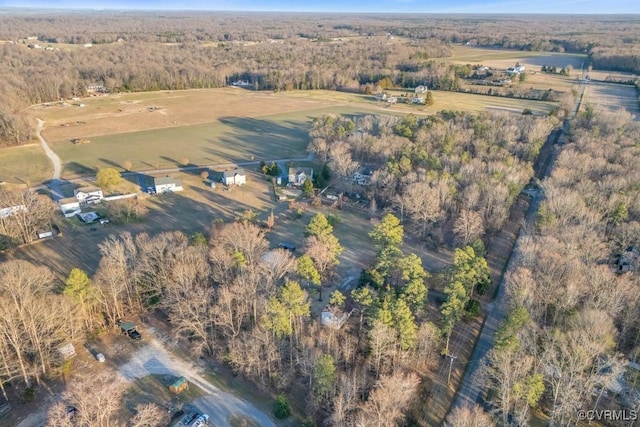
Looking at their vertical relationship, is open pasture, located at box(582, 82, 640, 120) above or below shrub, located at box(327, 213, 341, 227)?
above

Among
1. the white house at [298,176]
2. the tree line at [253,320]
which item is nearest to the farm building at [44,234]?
the tree line at [253,320]

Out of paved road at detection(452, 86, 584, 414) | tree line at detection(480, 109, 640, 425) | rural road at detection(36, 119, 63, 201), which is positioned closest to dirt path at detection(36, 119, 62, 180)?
rural road at detection(36, 119, 63, 201)

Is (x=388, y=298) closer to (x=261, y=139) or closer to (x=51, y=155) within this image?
(x=261, y=139)

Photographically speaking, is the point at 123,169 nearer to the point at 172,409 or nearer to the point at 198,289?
the point at 198,289

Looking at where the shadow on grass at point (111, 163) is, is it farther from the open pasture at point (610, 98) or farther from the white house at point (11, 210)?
the open pasture at point (610, 98)

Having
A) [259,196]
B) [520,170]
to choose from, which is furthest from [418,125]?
[259,196]

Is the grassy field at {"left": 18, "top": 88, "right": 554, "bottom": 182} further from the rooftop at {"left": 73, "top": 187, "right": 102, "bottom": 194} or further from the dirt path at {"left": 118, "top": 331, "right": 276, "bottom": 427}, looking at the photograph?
the dirt path at {"left": 118, "top": 331, "right": 276, "bottom": 427}
